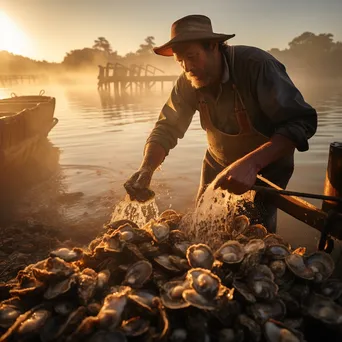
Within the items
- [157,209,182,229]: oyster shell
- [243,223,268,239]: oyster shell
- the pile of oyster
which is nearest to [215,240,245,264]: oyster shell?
the pile of oyster

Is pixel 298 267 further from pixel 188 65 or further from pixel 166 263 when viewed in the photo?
pixel 188 65

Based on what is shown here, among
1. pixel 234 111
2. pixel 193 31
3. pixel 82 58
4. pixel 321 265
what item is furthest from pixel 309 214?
pixel 82 58

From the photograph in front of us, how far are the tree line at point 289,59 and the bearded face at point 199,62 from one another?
78.7m

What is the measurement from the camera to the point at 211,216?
3.70 metres

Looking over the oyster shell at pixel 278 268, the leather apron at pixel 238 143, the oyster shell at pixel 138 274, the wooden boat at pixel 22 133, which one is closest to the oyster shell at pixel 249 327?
the oyster shell at pixel 278 268

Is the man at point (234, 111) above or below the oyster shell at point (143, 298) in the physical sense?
above

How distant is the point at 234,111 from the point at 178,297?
263cm

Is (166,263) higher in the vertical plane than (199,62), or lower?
lower

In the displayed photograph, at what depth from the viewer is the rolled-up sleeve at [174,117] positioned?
14.8 feet

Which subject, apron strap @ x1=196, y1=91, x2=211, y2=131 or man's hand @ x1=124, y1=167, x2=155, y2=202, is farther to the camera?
apron strap @ x1=196, y1=91, x2=211, y2=131

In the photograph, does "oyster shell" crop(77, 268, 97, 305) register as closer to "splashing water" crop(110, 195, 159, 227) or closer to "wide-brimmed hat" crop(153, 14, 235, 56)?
"splashing water" crop(110, 195, 159, 227)

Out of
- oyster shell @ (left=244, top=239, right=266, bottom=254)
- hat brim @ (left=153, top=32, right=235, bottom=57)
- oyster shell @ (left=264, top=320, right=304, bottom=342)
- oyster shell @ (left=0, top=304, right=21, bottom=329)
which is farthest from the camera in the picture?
hat brim @ (left=153, top=32, right=235, bottom=57)

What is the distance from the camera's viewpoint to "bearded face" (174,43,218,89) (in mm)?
3564

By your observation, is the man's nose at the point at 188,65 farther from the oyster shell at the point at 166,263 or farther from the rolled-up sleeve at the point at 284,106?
the oyster shell at the point at 166,263
